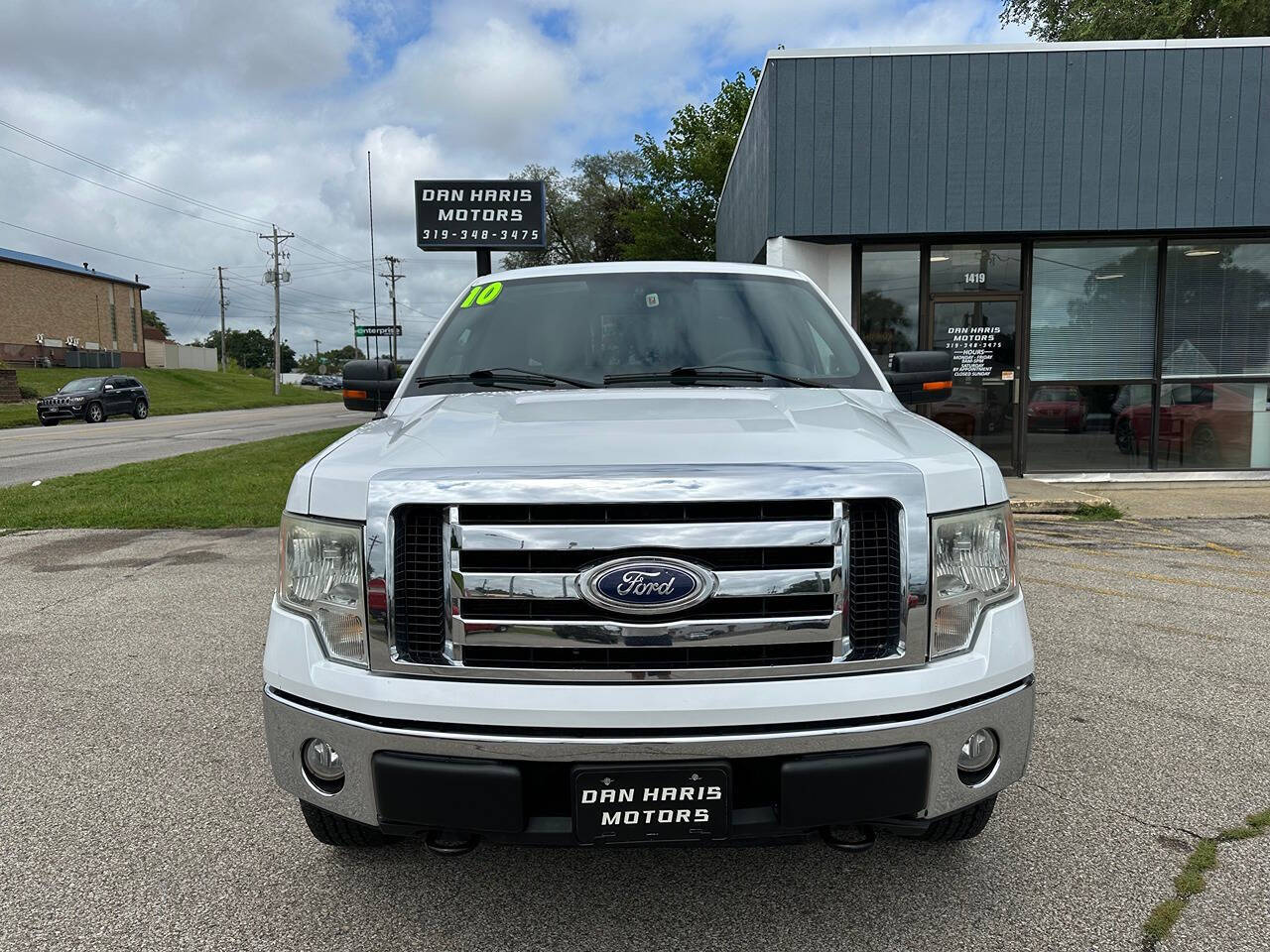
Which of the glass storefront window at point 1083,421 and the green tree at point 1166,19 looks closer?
the glass storefront window at point 1083,421

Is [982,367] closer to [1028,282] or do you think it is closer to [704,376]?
[1028,282]

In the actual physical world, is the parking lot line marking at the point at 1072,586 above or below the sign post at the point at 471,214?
below

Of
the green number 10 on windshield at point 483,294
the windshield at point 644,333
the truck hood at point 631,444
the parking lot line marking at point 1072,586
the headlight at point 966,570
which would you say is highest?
the green number 10 on windshield at point 483,294

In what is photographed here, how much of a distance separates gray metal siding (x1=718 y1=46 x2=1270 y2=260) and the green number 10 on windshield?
7.40 m

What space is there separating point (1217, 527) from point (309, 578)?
8.72 m

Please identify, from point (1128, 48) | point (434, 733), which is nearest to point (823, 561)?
point (434, 733)

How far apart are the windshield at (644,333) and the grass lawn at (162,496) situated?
598 centimetres

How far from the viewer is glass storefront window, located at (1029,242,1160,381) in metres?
11.3

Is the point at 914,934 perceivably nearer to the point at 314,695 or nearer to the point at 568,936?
the point at 568,936

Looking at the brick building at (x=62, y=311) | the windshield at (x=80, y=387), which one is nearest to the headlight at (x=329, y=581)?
the windshield at (x=80, y=387)

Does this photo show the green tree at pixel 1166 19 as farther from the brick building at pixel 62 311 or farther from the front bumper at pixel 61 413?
the brick building at pixel 62 311

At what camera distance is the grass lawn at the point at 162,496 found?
29.5ft

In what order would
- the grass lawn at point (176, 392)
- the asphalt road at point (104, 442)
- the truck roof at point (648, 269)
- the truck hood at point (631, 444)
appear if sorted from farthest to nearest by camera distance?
the grass lawn at point (176, 392) < the asphalt road at point (104, 442) < the truck roof at point (648, 269) < the truck hood at point (631, 444)

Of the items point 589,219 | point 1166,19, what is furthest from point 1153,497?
point 589,219
